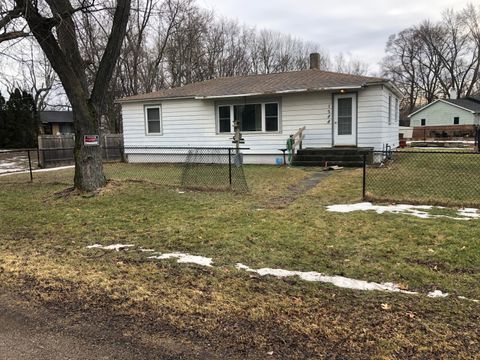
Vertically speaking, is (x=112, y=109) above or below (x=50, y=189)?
above

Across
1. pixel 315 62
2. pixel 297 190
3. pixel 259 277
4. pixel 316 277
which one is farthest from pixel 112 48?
pixel 315 62

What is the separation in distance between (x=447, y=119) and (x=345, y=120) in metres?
37.7

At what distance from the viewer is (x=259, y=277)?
4.11m

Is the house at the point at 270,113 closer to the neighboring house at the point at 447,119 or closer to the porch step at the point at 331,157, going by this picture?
the porch step at the point at 331,157

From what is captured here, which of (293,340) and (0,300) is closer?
(293,340)

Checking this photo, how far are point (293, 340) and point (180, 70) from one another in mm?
33844

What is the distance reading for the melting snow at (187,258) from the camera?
15.1 feet

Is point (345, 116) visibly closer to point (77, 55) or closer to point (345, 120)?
point (345, 120)

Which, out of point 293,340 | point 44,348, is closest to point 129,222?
point 44,348

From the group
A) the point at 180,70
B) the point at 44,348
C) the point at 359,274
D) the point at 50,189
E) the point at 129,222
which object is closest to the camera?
the point at 44,348

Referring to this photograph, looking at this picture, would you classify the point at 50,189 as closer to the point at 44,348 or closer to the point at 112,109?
the point at 44,348

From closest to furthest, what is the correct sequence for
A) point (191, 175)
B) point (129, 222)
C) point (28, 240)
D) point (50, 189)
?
point (28, 240) → point (129, 222) → point (50, 189) → point (191, 175)

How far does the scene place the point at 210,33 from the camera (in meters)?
38.2

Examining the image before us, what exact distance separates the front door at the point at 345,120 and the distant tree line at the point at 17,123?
33.4 m
